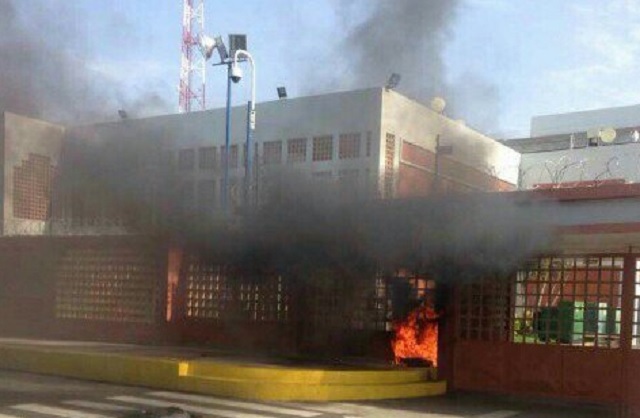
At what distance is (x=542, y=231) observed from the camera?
28.2 ft

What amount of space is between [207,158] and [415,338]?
575 centimetres

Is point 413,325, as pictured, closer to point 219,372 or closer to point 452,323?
point 452,323

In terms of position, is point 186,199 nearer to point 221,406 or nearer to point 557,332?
point 221,406

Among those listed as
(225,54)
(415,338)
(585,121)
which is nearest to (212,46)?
(225,54)

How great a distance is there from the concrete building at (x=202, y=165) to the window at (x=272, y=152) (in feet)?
2.15

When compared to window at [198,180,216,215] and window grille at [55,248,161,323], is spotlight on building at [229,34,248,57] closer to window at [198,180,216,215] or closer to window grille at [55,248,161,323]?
window at [198,180,216,215]

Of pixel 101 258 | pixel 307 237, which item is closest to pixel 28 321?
pixel 101 258

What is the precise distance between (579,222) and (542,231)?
53cm

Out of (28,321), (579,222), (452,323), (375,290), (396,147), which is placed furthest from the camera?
(28,321)

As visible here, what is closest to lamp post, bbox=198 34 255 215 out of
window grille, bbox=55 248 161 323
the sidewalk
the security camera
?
the security camera

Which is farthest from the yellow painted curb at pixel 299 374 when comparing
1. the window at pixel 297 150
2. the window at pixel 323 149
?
the window at pixel 323 149

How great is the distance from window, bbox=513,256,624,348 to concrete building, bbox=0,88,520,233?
1.51 metres

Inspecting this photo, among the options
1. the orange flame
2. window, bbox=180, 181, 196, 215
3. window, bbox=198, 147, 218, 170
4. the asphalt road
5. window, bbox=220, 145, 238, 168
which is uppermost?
window, bbox=220, 145, 238, 168

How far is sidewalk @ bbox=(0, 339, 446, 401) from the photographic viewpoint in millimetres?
8867
